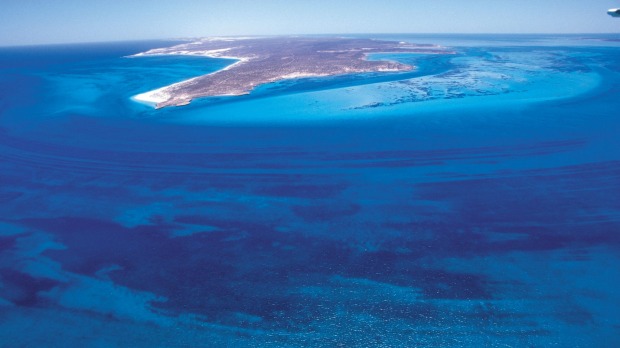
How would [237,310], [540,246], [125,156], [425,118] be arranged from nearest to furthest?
[237,310], [540,246], [125,156], [425,118]

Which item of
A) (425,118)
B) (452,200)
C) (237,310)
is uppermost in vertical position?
(425,118)

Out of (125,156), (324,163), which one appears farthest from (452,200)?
(125,156)

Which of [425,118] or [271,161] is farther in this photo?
[425,118]

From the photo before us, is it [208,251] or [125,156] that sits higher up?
[125,156]

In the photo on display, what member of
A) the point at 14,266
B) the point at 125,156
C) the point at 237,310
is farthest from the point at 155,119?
the point at 237,310

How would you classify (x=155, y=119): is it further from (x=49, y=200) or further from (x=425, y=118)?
(x=425, y=118)

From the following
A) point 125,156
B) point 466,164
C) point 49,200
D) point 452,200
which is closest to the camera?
point 452,200
